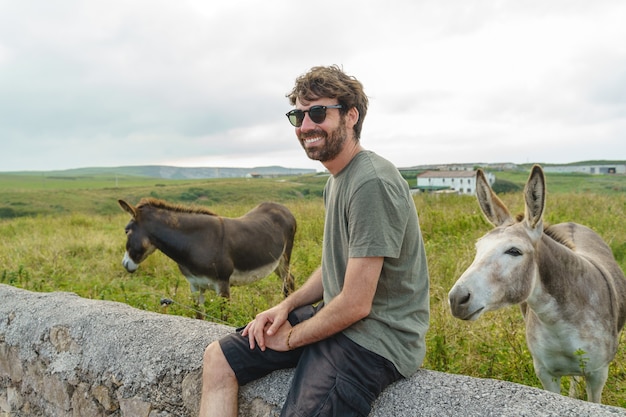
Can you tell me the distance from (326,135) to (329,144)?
43 millimetres

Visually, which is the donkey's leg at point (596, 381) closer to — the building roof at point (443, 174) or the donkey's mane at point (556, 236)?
the donkey's mane at point (556, 236)

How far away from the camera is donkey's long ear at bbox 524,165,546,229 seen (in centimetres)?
238

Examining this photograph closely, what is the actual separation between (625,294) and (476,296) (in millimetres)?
1778

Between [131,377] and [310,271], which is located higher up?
[131,377]

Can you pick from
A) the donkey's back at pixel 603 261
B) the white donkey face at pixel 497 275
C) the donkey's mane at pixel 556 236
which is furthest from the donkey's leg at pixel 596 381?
the donkey's mane at pixel 556 236

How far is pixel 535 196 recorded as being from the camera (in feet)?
8.13

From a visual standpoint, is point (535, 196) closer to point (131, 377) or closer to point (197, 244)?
point (131, 377)

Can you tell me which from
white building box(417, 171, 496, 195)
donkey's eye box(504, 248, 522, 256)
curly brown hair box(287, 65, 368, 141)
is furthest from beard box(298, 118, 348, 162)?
white building box(417, 171, 496, 195)

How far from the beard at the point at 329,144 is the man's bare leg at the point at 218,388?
1.00 m

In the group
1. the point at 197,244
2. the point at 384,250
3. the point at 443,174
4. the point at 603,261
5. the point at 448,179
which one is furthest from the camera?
the point at 443,174

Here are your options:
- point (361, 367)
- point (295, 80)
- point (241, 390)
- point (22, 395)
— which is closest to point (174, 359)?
point (241, 390)

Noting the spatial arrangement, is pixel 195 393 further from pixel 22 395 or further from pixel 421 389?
pixel 22 395

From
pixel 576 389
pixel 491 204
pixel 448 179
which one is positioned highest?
pixel 491 204

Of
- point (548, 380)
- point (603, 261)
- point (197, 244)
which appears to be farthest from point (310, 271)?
point (548, 380)
